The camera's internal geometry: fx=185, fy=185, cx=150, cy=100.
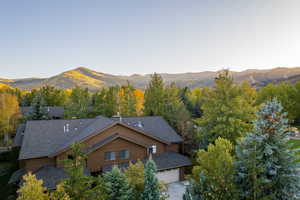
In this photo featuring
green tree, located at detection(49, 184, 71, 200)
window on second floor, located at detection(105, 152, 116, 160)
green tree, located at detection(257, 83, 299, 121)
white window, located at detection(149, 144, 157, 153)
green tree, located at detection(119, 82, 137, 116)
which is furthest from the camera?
green tree, located at detection(257, 83, 299, 121)

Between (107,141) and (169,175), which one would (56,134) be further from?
(169,175)

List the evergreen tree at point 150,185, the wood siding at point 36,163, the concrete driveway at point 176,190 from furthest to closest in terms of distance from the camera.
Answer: the concrete driveway at point 176,190 → the wood siding at point 36,163 → the evergreen tree at point 150,185

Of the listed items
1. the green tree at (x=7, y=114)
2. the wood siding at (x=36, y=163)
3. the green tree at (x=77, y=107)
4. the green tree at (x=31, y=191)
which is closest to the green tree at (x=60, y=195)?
the green tree at (x=31, y=191)

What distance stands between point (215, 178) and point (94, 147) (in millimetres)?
11096

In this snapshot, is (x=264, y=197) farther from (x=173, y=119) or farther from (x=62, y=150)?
(x=173, y=119)

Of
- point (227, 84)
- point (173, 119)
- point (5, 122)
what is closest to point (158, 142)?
point (227, 84)

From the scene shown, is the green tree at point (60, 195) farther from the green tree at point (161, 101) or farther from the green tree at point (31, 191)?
the green tree at point (161, 101)

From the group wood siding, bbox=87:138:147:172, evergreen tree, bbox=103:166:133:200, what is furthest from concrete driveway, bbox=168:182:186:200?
evergreen tree, bbox=103:166:133:200

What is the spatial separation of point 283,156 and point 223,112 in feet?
26.6

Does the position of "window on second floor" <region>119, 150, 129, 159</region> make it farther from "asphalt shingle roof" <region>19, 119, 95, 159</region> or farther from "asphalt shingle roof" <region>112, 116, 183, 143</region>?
"asphalt shingle roof" <region>19, 119, 95, 159</region>

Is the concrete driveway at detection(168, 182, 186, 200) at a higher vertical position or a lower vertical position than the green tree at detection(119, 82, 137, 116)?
lower

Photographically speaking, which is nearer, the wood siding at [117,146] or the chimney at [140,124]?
the wood siding at [117,146]

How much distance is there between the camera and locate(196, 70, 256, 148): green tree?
16.4 meters

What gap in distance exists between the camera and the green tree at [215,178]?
844 centimetres
